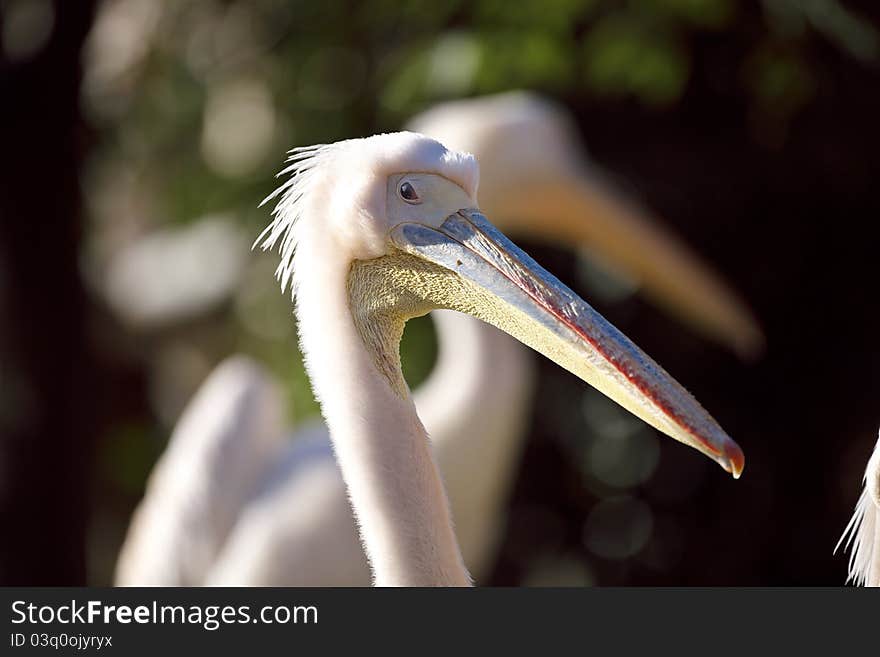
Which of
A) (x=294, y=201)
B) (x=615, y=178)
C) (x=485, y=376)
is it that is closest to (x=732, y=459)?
(x=294, y=201)

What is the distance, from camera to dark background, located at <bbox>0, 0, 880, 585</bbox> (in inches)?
209

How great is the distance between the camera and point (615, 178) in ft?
18.3

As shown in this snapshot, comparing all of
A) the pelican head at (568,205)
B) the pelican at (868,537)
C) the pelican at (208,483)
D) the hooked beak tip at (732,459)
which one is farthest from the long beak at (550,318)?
the pelican head at (568,205)

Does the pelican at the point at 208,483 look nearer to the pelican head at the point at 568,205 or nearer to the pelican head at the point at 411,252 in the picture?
the pelican head at the point at 568,205

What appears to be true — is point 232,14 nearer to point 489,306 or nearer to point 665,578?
point 665,578

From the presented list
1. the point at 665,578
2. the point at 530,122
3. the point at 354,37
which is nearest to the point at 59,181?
the point at 354,37

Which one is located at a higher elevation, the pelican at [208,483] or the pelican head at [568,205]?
the pelican head at [568,205]

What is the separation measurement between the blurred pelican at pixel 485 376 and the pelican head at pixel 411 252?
1638 millimetres

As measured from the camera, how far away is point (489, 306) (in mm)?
2359

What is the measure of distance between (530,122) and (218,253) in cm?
300

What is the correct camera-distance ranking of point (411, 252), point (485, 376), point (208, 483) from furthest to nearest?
point (485, 376)
point (208, 483)
point (411, 252)

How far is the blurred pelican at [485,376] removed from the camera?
398 centimetres

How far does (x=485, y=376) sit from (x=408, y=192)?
6.52 ft

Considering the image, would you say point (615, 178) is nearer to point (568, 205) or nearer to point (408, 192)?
point (568, 205)
